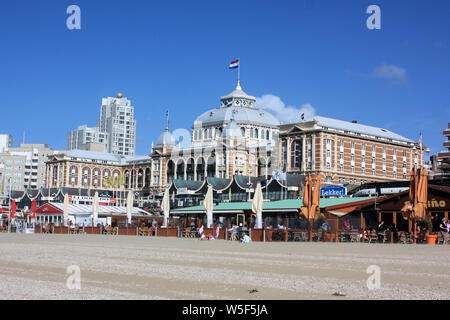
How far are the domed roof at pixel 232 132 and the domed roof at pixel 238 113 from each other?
934 cm

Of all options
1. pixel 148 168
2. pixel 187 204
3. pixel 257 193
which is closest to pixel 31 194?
pixel 148 168

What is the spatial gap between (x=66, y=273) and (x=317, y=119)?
8917cm

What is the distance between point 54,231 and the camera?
65.7m

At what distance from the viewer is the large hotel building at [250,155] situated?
102 meters

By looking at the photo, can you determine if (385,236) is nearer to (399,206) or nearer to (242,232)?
(399,206)

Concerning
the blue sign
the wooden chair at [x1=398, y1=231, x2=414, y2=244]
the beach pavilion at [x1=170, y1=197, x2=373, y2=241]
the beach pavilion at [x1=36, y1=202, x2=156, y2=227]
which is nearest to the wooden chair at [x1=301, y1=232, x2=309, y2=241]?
the beach pavilion at [x1=170, y1=197, x2=373, y2=241]

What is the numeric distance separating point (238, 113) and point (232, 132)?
15.3 m

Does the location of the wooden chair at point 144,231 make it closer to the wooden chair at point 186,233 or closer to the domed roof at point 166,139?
the wooden chair at point 186,233

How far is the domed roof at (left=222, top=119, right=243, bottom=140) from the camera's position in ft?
393

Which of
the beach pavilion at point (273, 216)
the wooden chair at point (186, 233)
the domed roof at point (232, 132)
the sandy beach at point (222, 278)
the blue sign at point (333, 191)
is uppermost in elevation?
the domed roof at point (232, 132)

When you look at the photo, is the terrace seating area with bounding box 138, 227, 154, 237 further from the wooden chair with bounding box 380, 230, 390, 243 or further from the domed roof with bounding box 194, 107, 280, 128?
the domed roof with bounding box 194, 107, 280, 128

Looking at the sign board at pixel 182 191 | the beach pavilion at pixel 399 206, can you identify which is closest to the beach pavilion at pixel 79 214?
the sign board at pixel 182 191

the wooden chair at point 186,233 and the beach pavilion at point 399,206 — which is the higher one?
the beach pavilion at point 399,206
